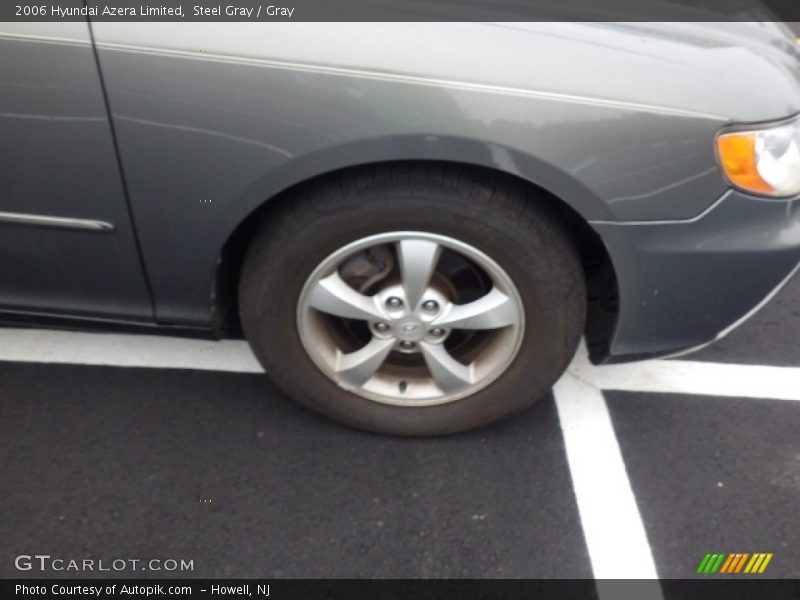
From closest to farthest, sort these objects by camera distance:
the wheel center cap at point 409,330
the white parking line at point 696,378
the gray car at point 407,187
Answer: the gray car at point 407,187, the wheel center cap at point 409,330, the white parking line at point 696,378

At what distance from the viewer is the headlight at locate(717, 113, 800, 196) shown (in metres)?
1.69

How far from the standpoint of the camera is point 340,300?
6.31 feet

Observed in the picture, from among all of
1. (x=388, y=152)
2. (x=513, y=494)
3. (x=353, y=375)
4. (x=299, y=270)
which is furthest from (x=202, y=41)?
(x=513, y=494)

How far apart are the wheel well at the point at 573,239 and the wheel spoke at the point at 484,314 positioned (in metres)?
0.24

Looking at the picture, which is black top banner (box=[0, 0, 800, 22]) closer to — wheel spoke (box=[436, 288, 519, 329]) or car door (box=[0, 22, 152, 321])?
car door (box=[0, 22, 152, 321])

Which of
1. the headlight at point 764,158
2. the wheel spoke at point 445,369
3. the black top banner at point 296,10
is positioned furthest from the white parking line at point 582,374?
the black top banner at point 296,10

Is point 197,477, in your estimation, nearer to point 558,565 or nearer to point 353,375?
point 353,375

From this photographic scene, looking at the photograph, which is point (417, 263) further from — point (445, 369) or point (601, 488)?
point (601, 488)

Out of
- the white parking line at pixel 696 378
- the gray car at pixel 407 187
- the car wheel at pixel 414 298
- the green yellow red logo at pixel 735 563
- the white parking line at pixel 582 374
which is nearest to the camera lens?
the gray car at pixel 407 187

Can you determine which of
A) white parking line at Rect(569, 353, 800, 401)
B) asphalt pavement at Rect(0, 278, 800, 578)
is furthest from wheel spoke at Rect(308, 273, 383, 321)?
white parking line at Rect(569, 353, 800, 401)

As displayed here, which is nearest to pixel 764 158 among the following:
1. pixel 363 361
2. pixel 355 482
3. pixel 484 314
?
pixel 484 314
